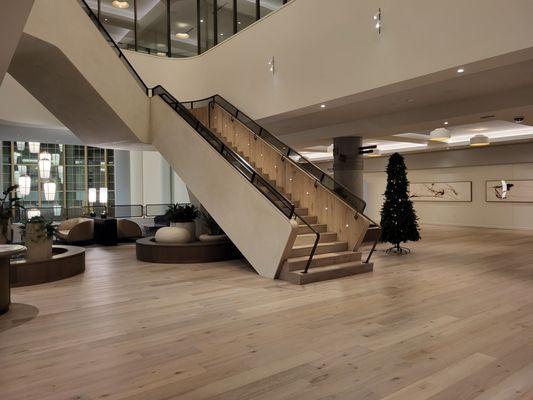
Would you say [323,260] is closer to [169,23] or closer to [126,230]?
[126,230]

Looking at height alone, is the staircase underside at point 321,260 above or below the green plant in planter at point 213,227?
below

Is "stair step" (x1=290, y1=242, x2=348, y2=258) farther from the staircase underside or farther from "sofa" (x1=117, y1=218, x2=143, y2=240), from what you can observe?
"sofa" (x1=117, y1=218, x2=143, y2=240)

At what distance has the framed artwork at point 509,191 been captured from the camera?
15.6 m

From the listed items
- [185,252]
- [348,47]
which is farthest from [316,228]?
[348,47]

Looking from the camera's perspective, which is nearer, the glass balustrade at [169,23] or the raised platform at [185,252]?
the raised platform at [185,252]

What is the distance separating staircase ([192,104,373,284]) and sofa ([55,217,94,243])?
498 centimetres

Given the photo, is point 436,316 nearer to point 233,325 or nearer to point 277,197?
point 233,325

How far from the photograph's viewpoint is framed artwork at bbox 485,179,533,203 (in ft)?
51.3

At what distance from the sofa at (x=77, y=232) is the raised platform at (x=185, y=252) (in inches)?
149

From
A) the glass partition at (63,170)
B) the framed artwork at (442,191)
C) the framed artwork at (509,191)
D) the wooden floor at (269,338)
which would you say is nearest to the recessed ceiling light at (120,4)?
the glass partition at (63,170)

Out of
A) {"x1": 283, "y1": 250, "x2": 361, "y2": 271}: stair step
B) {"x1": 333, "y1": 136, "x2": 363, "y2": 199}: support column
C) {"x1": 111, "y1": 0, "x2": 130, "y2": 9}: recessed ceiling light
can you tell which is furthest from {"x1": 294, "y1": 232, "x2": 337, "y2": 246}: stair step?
{"x1": 111, "y1": 0, "x2": 130, "y2": 9}: recessed ceiling light

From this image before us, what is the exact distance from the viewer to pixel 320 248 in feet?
25.4

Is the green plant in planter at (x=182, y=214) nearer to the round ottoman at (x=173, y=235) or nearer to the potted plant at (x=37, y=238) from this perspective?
the round ottoman at (x=173, y=235)

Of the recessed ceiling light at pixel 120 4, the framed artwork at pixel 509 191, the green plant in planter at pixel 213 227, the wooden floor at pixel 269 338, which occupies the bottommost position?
the wooden floor at pixel 269 338
